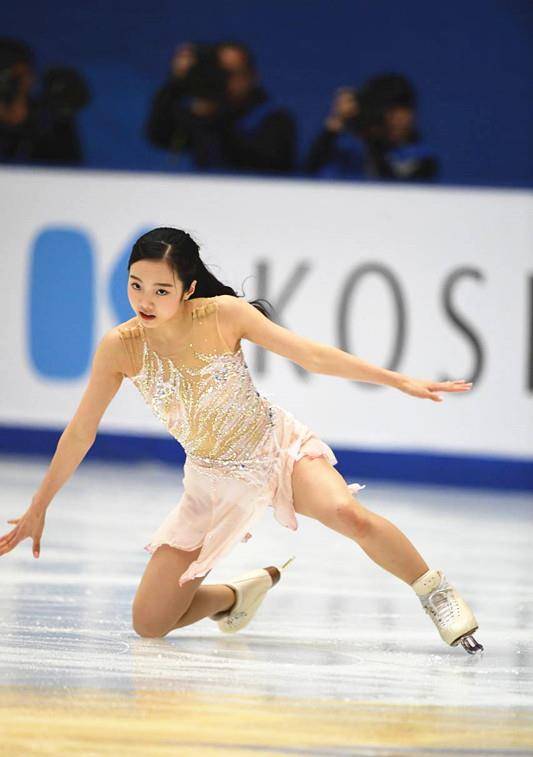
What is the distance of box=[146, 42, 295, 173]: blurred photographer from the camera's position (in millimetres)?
7191

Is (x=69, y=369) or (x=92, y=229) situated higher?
(x=92, y=229)

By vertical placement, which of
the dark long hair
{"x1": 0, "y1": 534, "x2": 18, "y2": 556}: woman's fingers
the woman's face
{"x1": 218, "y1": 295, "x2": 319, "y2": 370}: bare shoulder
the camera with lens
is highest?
the camera with lens

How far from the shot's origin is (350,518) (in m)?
3.79

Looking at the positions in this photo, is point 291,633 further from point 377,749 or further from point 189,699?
point 377,749

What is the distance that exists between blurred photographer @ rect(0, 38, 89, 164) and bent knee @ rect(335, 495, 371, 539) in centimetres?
395

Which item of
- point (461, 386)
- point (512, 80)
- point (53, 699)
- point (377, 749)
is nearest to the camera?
point (377, 749)

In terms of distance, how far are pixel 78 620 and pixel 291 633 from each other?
0.56m

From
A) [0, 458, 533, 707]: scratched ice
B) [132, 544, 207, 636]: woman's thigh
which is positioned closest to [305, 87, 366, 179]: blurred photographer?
[0, 458, 533, 707]: scratched ice

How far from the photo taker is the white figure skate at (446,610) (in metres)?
3.85

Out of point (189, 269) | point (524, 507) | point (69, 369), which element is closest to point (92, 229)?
point (69, 369)

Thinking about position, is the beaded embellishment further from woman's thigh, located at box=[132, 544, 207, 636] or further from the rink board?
the rink board

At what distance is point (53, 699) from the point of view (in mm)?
3270

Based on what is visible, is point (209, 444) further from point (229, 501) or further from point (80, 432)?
point (80, 432)

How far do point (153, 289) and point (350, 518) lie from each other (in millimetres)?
722
